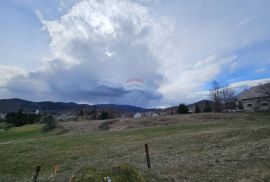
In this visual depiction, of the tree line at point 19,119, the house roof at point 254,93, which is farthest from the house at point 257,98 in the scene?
the tree line at point 19,119

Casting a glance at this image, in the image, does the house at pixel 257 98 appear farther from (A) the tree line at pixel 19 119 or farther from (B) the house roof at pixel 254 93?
(A) the tree line at pixel 19 119

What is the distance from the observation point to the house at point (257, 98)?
68.8 m

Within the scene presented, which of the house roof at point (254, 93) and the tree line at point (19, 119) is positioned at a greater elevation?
the house roof at point (254, 93)

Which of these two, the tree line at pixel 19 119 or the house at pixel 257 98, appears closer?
the house at pixel 257 98

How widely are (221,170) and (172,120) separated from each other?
4033 centimetres

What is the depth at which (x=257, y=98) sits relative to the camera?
72125 millimetres

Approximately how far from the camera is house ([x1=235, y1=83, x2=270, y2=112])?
68.8 m

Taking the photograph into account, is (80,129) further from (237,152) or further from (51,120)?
(237,152)

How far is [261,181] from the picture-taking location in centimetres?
747

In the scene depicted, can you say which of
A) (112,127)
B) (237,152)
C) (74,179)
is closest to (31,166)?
(74,179)

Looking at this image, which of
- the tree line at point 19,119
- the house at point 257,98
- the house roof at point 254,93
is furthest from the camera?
the tree line at point 19,119

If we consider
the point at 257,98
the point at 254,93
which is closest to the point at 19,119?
the point at 254,93

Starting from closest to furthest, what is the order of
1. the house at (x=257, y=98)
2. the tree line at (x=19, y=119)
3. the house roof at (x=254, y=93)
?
the house at (x=257, y=98)
the house roof at (x=254, y=93)
the tree line at (x=19, y=119)

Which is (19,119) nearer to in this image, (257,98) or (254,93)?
(254,93)
